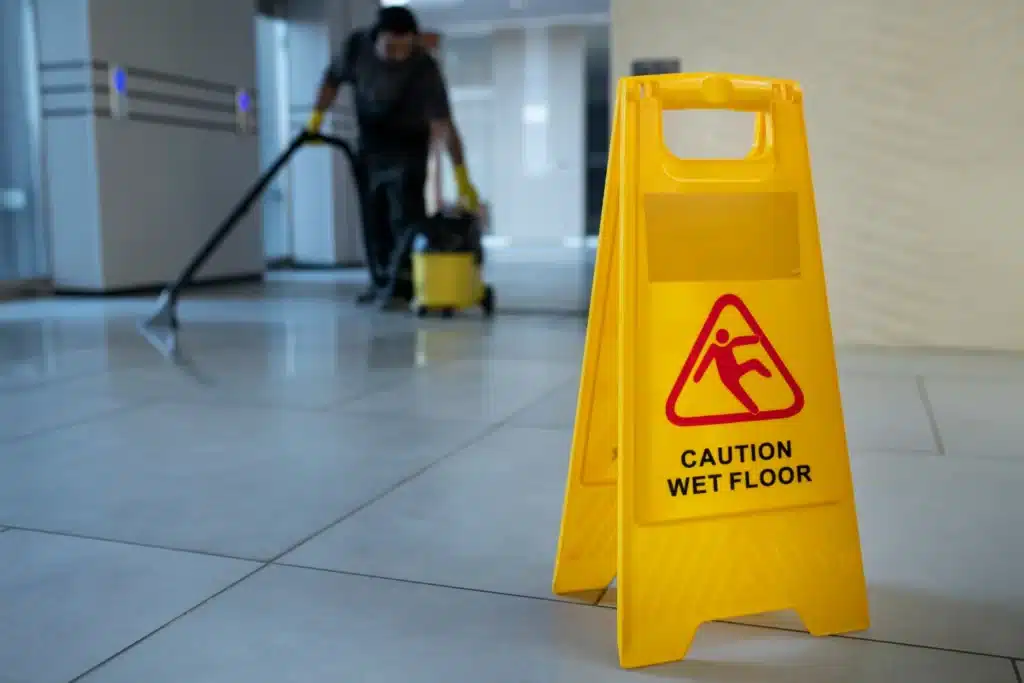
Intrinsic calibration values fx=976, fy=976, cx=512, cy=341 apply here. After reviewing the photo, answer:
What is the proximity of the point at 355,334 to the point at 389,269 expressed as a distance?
124 centimetres

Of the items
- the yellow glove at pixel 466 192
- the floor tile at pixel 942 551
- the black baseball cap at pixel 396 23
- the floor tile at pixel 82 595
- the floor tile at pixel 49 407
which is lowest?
the floor tile at pixel 942 551

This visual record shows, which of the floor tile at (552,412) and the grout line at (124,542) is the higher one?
the grout line at (124,542)

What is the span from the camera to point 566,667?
3.99 feet

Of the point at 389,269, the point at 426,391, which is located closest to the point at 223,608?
the point at 426,391

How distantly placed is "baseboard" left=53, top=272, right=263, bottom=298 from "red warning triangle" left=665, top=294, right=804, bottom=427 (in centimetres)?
591

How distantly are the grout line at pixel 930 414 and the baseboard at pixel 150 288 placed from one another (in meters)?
5.14

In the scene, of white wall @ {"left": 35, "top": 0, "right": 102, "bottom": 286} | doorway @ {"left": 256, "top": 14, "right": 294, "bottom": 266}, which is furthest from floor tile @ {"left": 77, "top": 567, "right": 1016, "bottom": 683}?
doorway @ {"left": 256, "top": 14, "right": 294, "bottom": 266}

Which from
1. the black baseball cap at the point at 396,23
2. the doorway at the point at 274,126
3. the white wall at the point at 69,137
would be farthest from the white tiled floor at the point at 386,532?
the doorway at the point at 274,126

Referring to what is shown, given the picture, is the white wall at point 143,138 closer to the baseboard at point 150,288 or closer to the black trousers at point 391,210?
the baseboard at point 150,288

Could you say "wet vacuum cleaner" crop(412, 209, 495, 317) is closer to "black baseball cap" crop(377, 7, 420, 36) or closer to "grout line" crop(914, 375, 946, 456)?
"black baseball cap" crop(377, 7, 420, 36)

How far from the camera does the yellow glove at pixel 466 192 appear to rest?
545 cm

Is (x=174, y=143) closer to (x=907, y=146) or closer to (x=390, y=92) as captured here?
(x=390, y=92)

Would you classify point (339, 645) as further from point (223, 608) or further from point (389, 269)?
point (389, 269)

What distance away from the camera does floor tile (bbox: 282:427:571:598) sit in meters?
1.53
